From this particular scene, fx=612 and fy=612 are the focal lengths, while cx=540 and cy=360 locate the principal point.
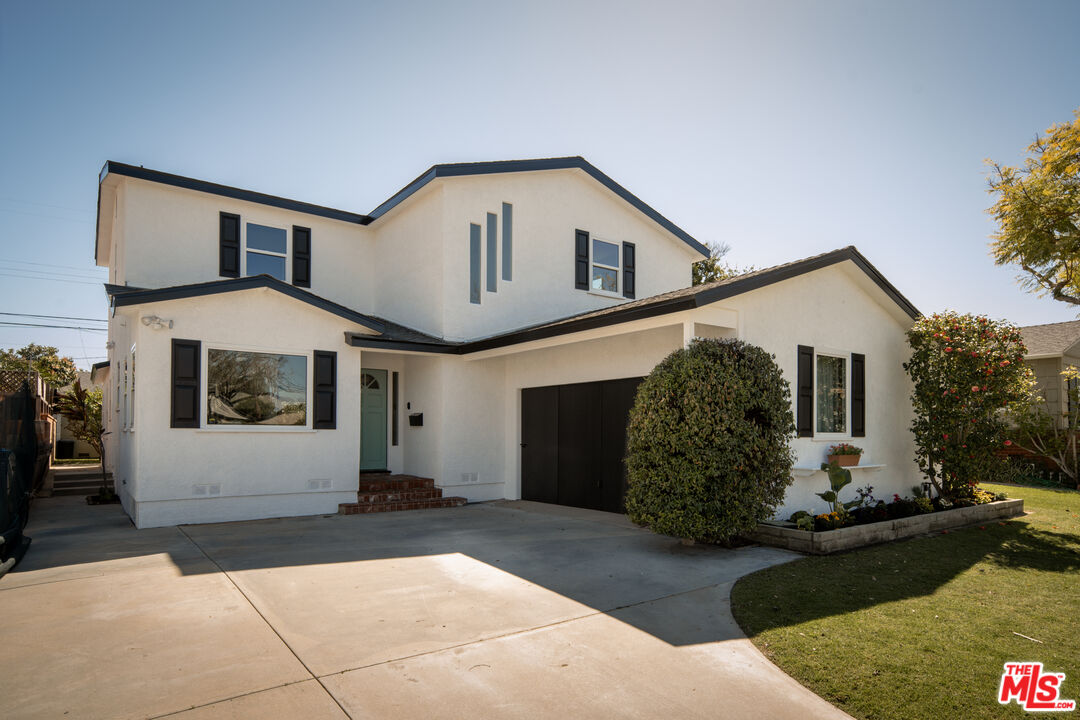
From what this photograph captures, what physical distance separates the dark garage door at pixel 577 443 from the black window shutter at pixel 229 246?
6441 millimetres

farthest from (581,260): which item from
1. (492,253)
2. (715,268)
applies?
(715,268)

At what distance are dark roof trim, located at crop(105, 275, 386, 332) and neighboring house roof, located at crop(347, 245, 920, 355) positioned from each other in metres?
0.41

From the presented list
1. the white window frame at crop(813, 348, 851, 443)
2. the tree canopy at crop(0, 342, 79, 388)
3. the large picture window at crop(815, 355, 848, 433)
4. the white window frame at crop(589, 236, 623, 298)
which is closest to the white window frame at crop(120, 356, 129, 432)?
the white window frame at crop(589, 236, 623, 298)

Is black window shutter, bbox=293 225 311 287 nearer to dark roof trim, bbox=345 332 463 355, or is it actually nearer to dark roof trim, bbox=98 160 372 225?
dark roof trim, bbox=98 160 372 225

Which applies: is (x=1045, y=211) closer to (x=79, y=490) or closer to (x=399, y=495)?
(x=399, y=495)

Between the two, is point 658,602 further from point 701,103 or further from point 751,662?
point 701,103

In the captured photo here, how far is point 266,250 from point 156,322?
409cm

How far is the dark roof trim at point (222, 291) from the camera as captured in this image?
29.3 feet

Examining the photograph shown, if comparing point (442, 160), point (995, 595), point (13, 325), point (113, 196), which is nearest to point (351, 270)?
point (442, 160)

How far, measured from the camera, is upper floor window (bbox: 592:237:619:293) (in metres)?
14.4

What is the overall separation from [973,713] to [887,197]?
1055 cm

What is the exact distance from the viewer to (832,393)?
9.80 metres

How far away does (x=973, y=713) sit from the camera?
3.34 meters

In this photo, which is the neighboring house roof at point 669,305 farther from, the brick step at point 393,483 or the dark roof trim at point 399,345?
the brick step at point 393,483
